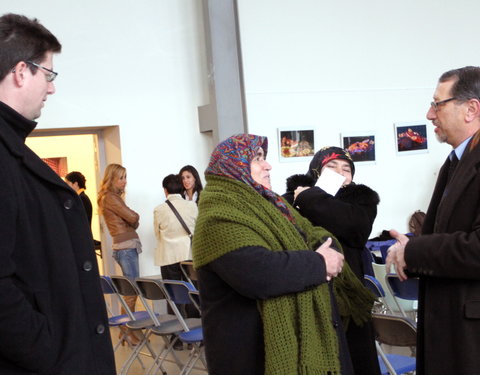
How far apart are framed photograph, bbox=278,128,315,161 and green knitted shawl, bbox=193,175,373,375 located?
620 cm

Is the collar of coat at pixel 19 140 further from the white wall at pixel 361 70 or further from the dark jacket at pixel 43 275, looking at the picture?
the white wall at pixel 361 70

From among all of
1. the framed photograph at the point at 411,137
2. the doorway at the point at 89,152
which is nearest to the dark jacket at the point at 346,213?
the doorway at the point at 89,152

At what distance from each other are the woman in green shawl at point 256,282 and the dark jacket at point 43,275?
75cm

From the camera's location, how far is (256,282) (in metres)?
2.46

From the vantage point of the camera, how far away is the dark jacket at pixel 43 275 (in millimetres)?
1580

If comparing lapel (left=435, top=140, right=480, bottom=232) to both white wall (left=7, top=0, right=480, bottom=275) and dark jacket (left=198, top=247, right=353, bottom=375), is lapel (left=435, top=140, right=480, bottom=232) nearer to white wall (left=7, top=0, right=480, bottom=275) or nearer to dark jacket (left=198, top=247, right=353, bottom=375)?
dark jacket (left=198, top=247, right=353, bottom=375)

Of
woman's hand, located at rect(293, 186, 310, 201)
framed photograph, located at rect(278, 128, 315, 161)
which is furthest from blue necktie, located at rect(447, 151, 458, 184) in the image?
framed photograph, located at rect(278, 128, 315, 161)

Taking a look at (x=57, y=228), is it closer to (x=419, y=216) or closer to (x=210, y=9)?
(x=210, y=9)

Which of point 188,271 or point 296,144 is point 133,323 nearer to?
point 188,271

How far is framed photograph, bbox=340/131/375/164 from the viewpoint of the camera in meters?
9.23

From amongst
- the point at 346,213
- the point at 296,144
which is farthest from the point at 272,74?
the point at 346,213

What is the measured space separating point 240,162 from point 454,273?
0.93m

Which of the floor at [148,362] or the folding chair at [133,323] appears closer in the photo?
the folding chair at [133,323]

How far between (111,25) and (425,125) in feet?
15.1
